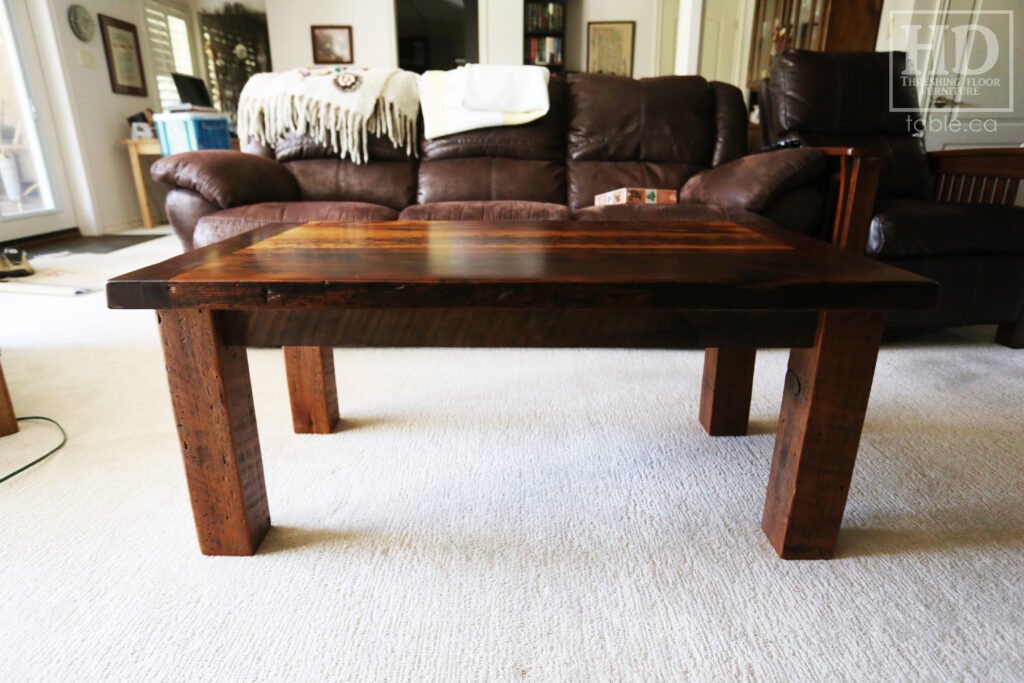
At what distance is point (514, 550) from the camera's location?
94 centimetres

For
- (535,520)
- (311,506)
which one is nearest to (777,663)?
(535,520)

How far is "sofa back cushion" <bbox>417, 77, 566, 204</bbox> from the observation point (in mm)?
2383

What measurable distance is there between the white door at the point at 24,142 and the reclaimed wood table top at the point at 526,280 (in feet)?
12.4

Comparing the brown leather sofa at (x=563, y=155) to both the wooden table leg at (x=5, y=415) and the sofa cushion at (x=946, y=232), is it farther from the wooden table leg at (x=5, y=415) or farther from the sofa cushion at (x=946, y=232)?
the wooden table leg at (x=5, y=415)

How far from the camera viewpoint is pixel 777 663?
73 cm

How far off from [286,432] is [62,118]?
13.0ft

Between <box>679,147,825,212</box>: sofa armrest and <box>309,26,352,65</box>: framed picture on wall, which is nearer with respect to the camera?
<box>679,147,825,212</box>: sofa armrest

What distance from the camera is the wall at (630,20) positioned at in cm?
511

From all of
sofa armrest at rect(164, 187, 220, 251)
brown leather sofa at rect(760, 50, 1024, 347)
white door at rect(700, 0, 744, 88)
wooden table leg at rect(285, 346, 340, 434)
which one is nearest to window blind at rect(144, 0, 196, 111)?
sofa armrest at rect(164, 187, 220, 251)

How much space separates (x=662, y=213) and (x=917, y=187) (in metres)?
1.14

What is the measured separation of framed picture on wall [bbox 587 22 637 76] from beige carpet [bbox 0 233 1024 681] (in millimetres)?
4531

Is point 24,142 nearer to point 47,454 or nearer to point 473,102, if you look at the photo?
point 473,102

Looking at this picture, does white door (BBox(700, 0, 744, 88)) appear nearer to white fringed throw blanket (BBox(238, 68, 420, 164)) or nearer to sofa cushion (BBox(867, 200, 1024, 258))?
white fringed throw blanket (BBox(238, 68, 420, 164))

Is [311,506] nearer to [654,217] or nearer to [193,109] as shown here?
[654,217]
